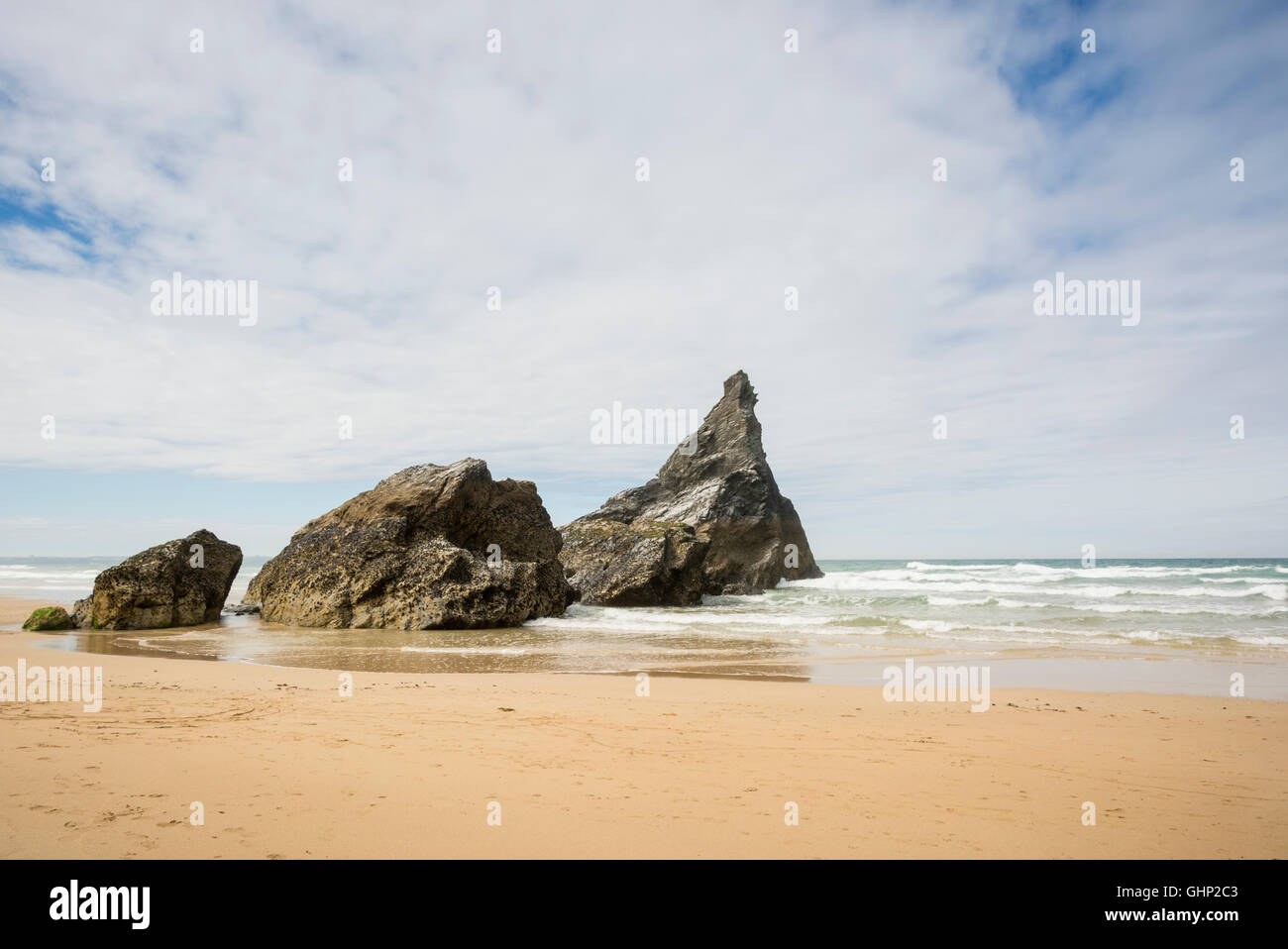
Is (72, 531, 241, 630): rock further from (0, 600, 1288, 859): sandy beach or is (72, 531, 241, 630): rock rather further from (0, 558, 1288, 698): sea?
(0, 600, 1288, 859): sandy beach

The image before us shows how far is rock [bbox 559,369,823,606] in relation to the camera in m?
27.2

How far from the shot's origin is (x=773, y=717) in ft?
24.3

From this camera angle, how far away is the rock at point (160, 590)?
55.6 ft

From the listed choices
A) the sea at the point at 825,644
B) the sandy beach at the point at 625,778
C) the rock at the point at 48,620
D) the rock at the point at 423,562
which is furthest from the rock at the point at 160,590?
the sandy beach at the point at 625,778

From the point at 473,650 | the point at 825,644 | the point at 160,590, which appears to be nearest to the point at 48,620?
the point at 160,590

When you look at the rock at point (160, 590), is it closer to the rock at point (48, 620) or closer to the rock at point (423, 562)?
the rock at point (48, 620)

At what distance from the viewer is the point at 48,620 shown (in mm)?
16531

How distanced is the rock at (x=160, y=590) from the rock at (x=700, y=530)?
1266 cm

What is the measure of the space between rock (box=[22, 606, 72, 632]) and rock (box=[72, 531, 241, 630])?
0.99ft

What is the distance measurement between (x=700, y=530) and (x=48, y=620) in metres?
25.9

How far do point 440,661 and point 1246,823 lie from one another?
1064cm

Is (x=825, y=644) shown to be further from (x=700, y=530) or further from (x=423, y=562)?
(x=700, y=530)
